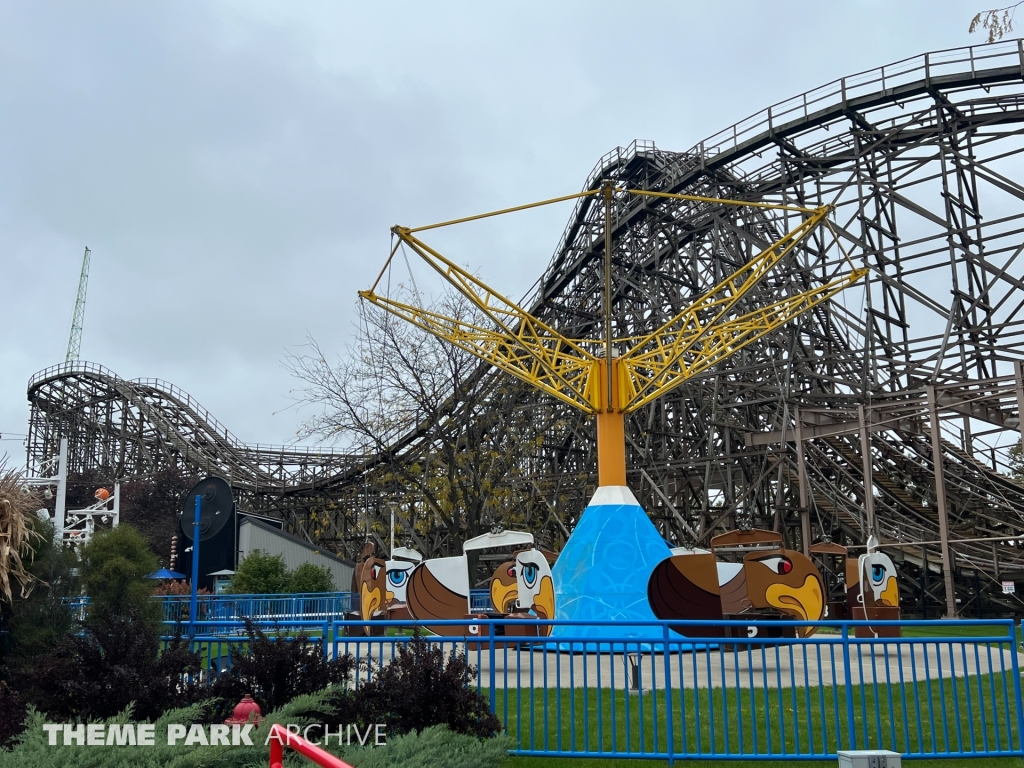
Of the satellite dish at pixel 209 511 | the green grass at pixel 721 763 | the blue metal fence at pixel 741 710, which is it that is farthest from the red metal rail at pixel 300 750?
the satellite dish at pixel 209 511

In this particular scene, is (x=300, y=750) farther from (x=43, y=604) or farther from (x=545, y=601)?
(x=545, y=601)

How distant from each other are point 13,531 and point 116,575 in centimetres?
143

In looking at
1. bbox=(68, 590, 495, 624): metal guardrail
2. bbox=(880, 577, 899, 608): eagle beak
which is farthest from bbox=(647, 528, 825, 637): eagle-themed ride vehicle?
bbox=(68, 590, 495, 624): metal guardrail

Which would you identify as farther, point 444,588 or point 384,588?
point 384,588

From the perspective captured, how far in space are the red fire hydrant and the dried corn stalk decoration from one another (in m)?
2.63

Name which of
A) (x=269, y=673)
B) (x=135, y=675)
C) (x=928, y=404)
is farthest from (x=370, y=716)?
(x=928, y=404)

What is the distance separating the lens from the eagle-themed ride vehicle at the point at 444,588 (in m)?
13.8

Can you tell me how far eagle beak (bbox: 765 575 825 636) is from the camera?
1306 centimetres

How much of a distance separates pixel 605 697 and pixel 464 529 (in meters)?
14.9

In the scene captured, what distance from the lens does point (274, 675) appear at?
614 centimetres

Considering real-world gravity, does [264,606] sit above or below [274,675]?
below

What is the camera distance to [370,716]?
5.92m

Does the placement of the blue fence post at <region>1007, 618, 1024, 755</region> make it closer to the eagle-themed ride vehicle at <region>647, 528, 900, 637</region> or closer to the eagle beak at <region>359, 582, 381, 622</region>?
the eagle-themed ride vehicle at <region>647, 528, 900, 637</region>

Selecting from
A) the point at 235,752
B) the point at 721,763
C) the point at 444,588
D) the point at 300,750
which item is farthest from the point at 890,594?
the point at 300,750
